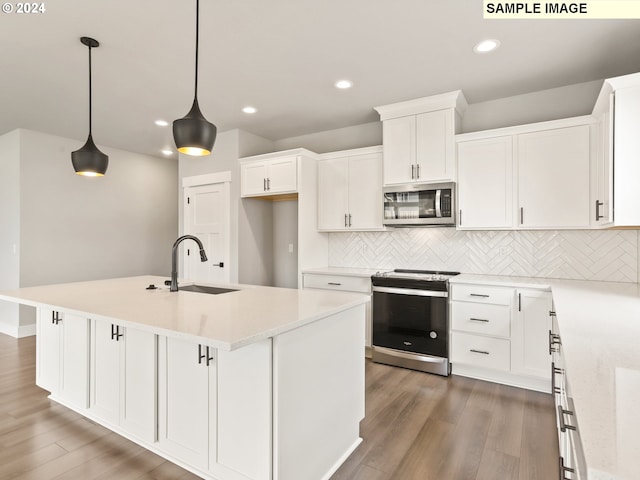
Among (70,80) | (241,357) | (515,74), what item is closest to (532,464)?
(241,357)

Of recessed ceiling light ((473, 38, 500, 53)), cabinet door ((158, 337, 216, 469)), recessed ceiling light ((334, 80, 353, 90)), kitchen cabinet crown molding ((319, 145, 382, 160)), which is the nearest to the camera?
cabinet door ((158, 337, 216, 469))

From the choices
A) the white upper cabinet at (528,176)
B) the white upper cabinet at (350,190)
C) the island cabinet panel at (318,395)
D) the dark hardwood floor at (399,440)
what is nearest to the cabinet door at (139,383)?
the dark hardwood floor at (399,440)

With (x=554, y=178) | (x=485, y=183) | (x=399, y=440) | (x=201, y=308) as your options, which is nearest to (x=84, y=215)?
(x=201, y=308)

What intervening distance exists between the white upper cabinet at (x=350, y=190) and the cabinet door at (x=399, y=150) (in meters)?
0.19

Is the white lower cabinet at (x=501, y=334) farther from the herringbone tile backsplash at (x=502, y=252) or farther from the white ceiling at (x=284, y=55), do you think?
the white ceiling at (x=284, y=55)

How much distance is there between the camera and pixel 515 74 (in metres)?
3.07

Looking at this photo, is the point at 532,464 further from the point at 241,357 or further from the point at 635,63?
the point at 635,63

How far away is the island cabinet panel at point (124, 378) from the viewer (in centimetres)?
203

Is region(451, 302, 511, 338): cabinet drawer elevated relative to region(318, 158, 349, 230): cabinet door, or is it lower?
lower

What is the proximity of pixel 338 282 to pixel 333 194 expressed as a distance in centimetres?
109

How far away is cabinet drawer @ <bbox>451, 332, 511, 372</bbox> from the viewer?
3082mm

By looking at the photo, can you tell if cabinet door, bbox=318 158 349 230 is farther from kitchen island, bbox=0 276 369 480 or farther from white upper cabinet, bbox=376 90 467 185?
kitchen island, bbox=0 276 369 480

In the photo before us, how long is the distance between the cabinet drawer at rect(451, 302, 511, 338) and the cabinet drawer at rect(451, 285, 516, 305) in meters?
0.04

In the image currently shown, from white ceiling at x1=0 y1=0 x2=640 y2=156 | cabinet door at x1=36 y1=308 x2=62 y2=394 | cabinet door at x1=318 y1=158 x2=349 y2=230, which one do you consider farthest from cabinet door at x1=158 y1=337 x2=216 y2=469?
cabinet door at x1=318 y1=158 x2=349 y2=230
